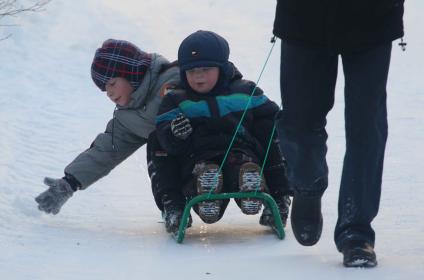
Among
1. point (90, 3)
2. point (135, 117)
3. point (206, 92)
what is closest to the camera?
point (206, 92)

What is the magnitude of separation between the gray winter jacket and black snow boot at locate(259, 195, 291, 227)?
31.3 inches

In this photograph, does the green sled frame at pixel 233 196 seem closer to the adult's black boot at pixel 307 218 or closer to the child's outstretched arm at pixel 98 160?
the adult's black boot at pixel 307 218

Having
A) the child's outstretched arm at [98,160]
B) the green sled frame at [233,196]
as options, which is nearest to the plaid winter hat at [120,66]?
the child's outstretched arm at [98,160]

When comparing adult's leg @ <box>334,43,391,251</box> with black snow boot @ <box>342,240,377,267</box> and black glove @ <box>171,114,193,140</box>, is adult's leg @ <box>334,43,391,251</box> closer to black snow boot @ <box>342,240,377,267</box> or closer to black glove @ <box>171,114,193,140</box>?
black snow boot @ <box>342,240,377,267</box>

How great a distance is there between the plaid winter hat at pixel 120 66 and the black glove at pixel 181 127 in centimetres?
59

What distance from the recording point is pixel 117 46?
5.05 metres

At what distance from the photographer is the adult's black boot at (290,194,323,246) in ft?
11.7

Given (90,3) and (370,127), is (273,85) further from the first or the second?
(370,127)

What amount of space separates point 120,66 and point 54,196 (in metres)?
0.76

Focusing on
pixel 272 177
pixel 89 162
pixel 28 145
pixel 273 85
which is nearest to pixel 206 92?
pixel 272 177

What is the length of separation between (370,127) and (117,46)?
6.52ft

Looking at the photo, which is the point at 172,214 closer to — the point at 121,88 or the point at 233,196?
the point at 233,196

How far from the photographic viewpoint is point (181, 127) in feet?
14.5

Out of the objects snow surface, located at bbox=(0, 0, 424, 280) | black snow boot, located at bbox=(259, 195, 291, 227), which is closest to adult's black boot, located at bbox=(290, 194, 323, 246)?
snow surface, located at bbox=(0, 0, 424, 280)
